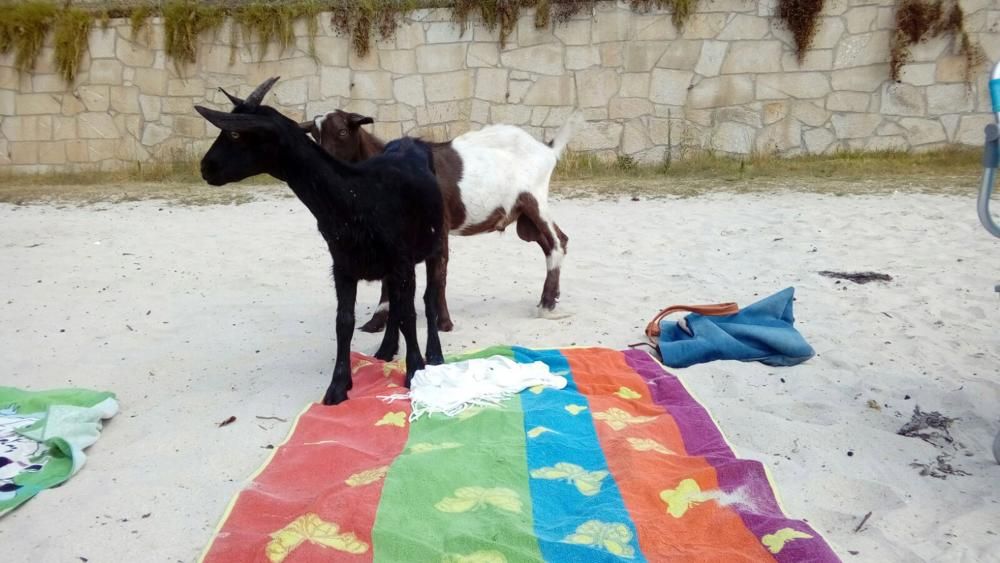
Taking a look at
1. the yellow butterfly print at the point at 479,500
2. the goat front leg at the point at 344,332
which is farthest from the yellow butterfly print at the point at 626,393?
the goat front leg at the point at 344,332

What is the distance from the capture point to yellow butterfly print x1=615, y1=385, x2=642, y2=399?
379cm

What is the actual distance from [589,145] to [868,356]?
758 centimetres

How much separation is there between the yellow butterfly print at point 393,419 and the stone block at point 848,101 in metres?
9.36

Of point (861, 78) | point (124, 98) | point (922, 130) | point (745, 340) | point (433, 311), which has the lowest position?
point (745, 340)

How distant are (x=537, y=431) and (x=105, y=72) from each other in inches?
429

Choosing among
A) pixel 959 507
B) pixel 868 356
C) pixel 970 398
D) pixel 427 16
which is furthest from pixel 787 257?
pixel 427 16

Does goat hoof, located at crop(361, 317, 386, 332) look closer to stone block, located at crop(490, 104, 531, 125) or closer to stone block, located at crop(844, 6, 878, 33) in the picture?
stone block, located at crop(490, 104, 531, 125)

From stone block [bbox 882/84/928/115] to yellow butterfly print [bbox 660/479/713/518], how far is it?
31.8 feet

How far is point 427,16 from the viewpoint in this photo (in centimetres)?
1136

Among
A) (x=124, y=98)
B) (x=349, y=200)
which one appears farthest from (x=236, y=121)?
(x=124, y=98)

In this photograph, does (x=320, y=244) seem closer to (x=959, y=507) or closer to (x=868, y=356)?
(x=868, y=356)

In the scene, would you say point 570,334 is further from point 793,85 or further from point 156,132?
point 156,132

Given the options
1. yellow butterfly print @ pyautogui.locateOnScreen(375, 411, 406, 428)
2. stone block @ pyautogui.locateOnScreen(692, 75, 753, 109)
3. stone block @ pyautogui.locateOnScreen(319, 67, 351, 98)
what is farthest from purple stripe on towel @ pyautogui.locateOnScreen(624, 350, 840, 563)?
stone block @ pyautogui.locateOnScreen(319, 67, 351, 98)

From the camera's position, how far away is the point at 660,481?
2893 millimetres
